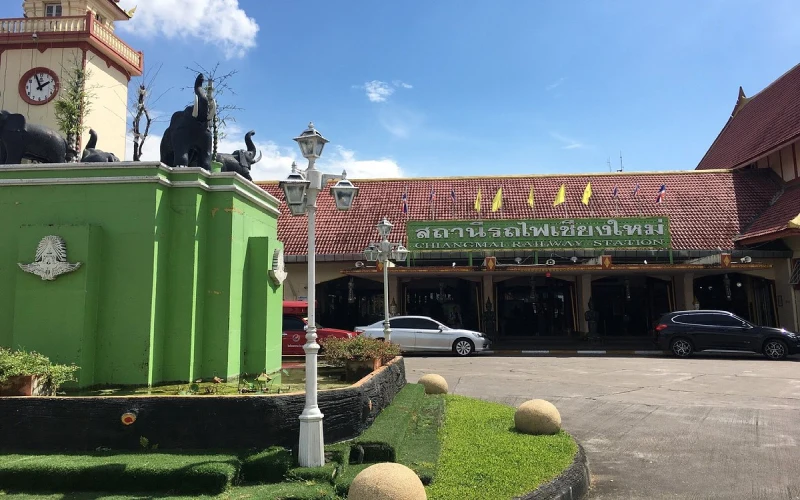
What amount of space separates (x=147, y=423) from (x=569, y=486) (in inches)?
162

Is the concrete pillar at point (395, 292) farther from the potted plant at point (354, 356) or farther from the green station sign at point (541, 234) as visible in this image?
the potted plant at point (354, 356)

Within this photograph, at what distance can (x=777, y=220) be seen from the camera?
21203mm

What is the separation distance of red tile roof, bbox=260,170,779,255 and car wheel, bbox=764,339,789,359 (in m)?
5.33

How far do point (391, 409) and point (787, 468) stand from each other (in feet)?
15.2

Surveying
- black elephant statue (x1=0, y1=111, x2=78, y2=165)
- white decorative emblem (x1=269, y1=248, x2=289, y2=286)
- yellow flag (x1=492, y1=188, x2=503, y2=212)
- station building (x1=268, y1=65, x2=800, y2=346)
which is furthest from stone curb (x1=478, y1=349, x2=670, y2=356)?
black elephant statue (x1=0, y1=111, x2=78, y2=165)

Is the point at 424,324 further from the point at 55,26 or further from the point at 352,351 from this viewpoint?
the point at 55,26

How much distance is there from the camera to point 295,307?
1670cm

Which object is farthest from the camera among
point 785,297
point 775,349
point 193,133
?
point 785,297

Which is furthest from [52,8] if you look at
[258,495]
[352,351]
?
[258,495]

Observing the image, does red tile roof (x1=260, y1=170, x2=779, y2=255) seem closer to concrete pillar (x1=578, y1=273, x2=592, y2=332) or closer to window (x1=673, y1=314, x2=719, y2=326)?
concrete pillar (x1=578, y1=273, x2=592, y2=332)

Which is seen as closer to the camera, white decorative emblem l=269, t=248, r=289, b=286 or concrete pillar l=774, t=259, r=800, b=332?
white decorative emblem l=269, t=248, r=289, b=286

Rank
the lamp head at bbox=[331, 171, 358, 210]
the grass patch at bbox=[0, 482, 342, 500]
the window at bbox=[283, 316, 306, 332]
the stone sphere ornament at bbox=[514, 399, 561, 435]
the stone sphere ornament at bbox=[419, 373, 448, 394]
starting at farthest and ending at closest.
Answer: the window at bbox=[283, 316, 306, 332] → the stone sphere ornament at bbox=[419, 373, 448, 394] → the stone sphere ornament at bbox=[514, 399, 561, 435] → the lamp head at bbox=[331, 171, 358, 210] → the grass patch at bbox=[0, 482, 342, 500]

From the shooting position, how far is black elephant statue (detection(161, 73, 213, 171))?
8180mm

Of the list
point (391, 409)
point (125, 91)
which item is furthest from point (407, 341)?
point (125, 91)
